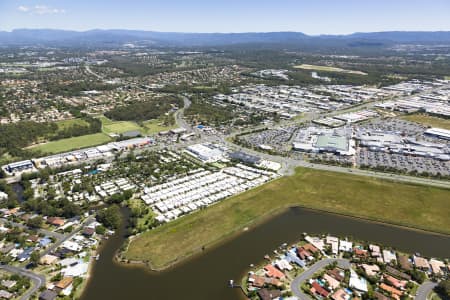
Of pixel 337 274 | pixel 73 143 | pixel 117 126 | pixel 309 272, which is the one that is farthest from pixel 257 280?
pixel 117 126

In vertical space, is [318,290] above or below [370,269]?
below

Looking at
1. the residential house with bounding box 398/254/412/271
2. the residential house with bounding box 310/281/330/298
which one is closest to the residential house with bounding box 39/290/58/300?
the residential house with bounding box 310/281/330/298

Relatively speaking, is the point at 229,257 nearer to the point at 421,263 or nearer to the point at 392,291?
the point at 392,291

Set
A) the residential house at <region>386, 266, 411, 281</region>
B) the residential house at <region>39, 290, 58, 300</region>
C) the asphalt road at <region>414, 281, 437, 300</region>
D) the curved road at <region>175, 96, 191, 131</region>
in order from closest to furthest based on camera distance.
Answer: the residential house at <region>39, 290, 58, 300</region> < the asphalt road at <region>414, 281, 437, 300</region> < the residential house at <region>386, 266, 411, 281</region> < the curved road at <region>175, 96, 191, 131</region>

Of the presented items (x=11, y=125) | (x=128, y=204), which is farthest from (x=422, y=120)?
(x=11, y=125)

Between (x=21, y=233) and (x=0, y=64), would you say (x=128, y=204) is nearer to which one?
(x=21, y=233)

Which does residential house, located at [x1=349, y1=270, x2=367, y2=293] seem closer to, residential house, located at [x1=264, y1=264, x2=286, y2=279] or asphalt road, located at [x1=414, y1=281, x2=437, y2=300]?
asphalt road, located at [x1=414, y1=281, x2=437, y2=300]
